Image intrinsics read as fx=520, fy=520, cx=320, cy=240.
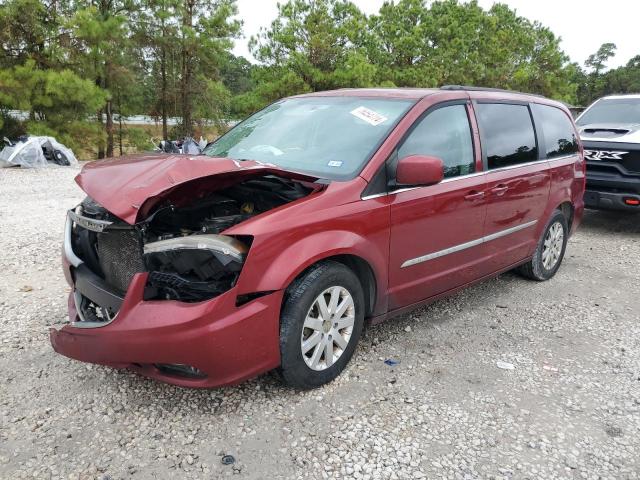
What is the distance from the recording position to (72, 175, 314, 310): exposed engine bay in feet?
8.46

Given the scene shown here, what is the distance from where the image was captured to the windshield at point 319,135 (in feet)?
10.8

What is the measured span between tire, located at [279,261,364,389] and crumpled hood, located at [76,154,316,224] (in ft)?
2.09

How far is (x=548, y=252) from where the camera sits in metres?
5.12

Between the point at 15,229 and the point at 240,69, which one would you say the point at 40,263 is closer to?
the point at 15,229

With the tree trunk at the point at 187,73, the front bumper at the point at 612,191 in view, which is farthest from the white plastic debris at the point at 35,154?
the front bumper at the point at 612,191

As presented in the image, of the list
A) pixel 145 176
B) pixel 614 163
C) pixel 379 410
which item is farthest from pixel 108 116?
pixel 379 410

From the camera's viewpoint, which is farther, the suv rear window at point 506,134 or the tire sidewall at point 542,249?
the tire sidewall at point 542,249

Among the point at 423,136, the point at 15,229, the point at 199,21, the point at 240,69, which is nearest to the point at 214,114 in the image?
the point at 199,21

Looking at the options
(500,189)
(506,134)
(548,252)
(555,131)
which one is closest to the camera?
(500,189)

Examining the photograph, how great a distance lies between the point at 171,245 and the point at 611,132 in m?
7.28

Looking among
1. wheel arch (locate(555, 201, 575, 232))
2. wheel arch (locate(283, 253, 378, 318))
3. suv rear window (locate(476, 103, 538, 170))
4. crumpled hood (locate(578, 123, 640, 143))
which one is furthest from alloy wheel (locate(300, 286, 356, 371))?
crumpled hood (locate(578, 123, 640, 143))

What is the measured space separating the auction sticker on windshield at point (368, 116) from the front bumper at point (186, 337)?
144 cm

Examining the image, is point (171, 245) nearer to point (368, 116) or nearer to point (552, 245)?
point (368, 116)

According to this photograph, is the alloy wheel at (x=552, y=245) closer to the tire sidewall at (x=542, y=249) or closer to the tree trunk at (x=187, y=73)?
the tire sidewall at (x=542, y=249)
